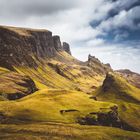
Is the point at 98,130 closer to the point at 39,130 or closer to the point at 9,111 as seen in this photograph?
the point at 39,130

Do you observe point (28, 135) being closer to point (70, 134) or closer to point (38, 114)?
point (70, 134)

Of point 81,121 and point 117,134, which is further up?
point 81,121

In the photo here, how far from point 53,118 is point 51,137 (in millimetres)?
44914

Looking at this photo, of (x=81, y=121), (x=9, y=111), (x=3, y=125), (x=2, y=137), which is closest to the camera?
(x=2, y=137)

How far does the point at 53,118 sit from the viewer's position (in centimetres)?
17688

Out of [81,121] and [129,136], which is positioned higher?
[81,121]

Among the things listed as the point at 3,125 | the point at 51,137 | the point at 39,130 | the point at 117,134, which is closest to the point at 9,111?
the point at 3,125

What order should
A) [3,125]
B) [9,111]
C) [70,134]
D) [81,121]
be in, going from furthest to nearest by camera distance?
[81,121]
[9,111]
[3,125]
[70,134]

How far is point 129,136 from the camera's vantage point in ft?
517

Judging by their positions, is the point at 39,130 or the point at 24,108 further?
the point at 24,108

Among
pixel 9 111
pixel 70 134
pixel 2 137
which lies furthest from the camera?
pixel 9 111

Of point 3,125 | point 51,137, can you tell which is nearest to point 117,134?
point 51,137

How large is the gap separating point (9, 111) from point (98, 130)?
51713 millimetres

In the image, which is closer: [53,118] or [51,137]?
[51,137]
